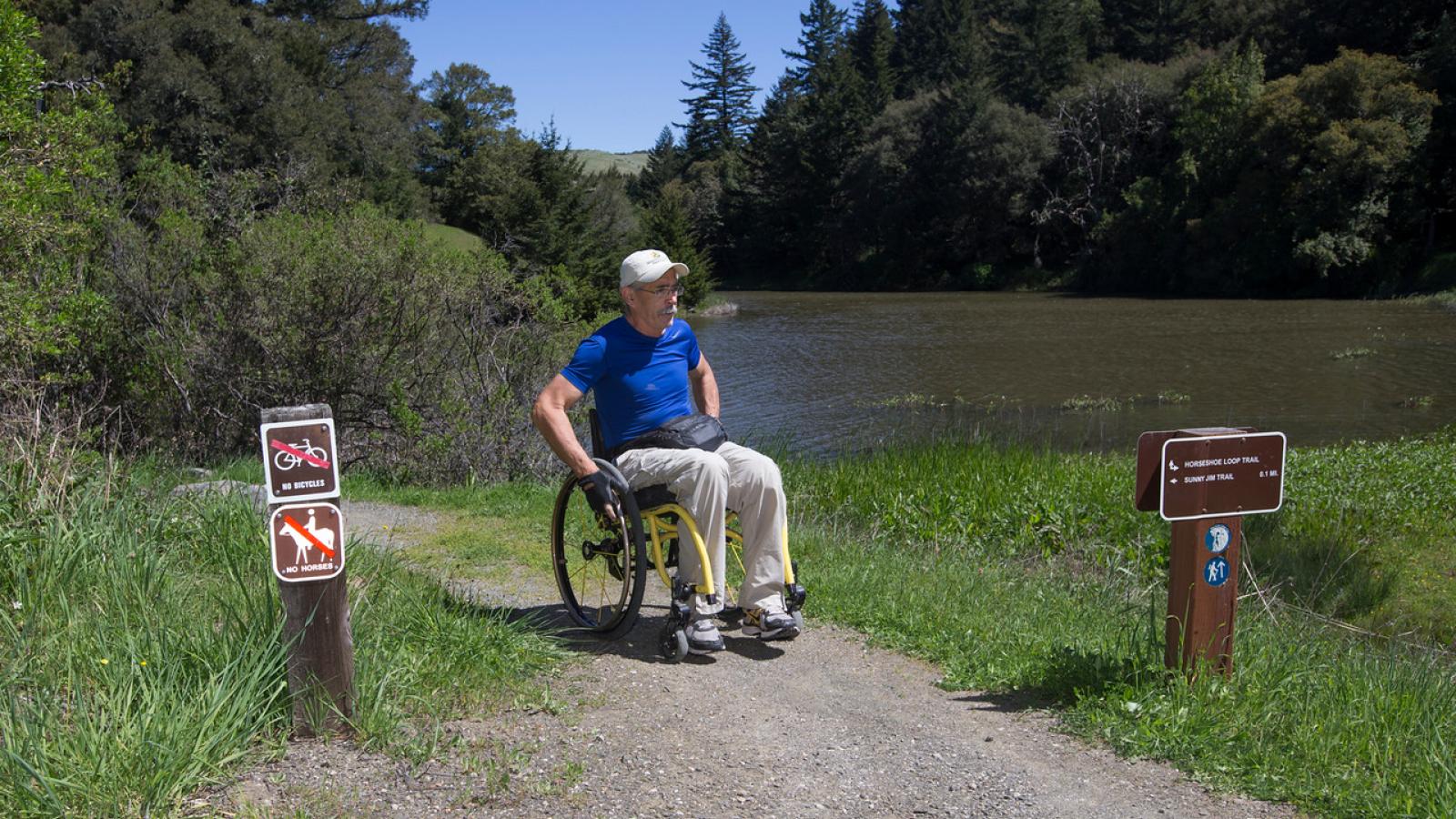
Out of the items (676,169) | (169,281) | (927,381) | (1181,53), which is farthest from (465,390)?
(676,169)

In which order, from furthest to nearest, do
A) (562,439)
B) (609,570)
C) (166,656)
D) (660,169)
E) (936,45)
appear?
(660,169), (936,45), (609,570), (562,439), (166,656)

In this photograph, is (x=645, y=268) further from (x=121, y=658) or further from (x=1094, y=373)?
(x=1094, y=373)

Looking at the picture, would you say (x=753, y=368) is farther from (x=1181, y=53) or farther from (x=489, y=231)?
(x=1181, y=53)

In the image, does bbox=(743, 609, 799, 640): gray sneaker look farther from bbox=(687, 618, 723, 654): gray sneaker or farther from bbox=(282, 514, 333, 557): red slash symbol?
bbox=(282, 514, 333, 557): red slash symbol

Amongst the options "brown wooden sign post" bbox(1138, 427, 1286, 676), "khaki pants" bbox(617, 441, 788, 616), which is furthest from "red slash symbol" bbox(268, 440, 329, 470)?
"brown wooden sign post" bbox(1138, 427, 1286, 676)

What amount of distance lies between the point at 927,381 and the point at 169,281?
57.3ft

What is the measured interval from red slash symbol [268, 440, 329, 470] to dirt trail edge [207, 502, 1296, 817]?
87 centimetres

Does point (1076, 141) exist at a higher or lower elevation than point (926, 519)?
higher

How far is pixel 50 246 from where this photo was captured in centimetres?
928

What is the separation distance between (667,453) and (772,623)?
2.70 ft

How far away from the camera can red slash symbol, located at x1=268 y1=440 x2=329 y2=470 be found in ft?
11.6

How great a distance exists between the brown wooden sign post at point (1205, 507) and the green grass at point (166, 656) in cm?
231

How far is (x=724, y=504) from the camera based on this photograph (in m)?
4.88

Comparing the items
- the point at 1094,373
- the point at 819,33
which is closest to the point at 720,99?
the point at 819,33
